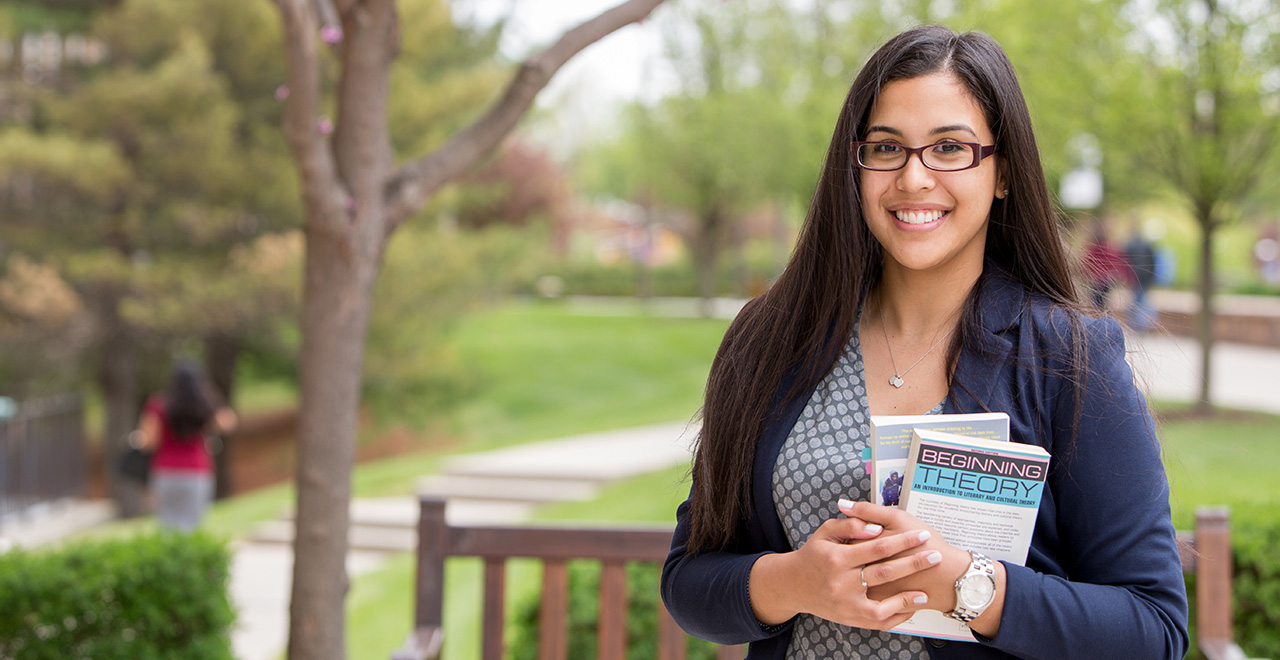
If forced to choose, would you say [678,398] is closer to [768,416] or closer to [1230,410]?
[1230,410]

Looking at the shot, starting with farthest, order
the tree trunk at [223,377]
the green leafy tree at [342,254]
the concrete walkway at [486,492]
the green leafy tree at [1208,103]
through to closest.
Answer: the tree trunk at [223,377] < the green leafy tree at [1208,103] < the concrete walkway at [486,492] < the green leafy tree at [342,254]

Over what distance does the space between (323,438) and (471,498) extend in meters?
7.16

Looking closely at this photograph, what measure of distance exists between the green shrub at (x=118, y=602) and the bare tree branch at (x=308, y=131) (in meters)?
1.68

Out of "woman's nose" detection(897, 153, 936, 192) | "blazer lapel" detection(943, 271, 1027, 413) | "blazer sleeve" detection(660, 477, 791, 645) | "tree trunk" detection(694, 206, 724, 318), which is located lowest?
"blazer sleeve" detection(660, 477, 791, 645)

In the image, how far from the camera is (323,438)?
136 inches

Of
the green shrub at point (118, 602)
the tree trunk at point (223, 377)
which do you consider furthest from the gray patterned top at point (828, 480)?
the tree trunk at point (223, 377)

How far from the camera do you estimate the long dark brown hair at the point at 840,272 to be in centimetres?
162

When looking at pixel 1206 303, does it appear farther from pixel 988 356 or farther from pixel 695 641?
pixel 988 356

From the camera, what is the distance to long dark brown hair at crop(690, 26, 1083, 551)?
162 centimetres

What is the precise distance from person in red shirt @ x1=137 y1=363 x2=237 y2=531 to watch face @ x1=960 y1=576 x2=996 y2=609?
7164 millimetres

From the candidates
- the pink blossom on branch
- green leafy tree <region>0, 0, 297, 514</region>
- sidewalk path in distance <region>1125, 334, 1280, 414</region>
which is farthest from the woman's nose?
green leafy tree <region>0, 0, 297, 514</region>

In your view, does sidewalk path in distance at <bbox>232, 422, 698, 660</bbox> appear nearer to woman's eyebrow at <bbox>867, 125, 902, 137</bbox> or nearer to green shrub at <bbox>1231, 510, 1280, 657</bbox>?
green shrub at <bbox>1231, 510, 1280, 657</bbox>

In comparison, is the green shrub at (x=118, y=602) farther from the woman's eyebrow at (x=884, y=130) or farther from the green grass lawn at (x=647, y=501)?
the woman's eyebrow at (x=884, y=130)

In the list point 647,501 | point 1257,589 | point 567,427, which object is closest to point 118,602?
point 1257,589
